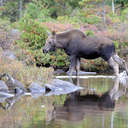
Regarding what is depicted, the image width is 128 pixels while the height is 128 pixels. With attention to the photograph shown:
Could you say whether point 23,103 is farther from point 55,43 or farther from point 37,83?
point 55,43

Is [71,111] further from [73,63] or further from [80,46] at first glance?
[80,46]

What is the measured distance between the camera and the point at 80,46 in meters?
24.5

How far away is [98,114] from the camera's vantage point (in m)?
11.8

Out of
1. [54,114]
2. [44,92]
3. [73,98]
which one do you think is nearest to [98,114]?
[54,114]

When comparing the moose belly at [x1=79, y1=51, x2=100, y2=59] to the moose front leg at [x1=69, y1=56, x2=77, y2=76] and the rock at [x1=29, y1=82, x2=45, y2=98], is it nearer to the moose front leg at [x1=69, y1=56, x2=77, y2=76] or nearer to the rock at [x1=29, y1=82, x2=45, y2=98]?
the moose front leg at [x1=69, y1=56, x2=77, y2=76]

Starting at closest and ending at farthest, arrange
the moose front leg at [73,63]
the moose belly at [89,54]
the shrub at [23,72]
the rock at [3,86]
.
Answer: the rock at [3,86] → the shrub at [23,72] → the moose front leg at [73,63] → the moose belly at [89,54]

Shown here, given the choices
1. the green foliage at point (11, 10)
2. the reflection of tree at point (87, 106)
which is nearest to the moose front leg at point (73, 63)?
the reflection of tree at point (87, 106)

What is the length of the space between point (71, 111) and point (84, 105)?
1384 millimetres

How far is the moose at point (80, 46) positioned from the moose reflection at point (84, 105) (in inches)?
241

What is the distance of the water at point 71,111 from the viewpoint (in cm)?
→ 1031

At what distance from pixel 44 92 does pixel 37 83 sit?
1.88ft

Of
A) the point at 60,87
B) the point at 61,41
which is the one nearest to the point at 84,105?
the point at 60,87

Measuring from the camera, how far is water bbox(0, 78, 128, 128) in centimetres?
1031

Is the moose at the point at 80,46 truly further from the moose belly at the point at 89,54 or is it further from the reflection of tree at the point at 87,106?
the reflection of tree at the point at 87,106
